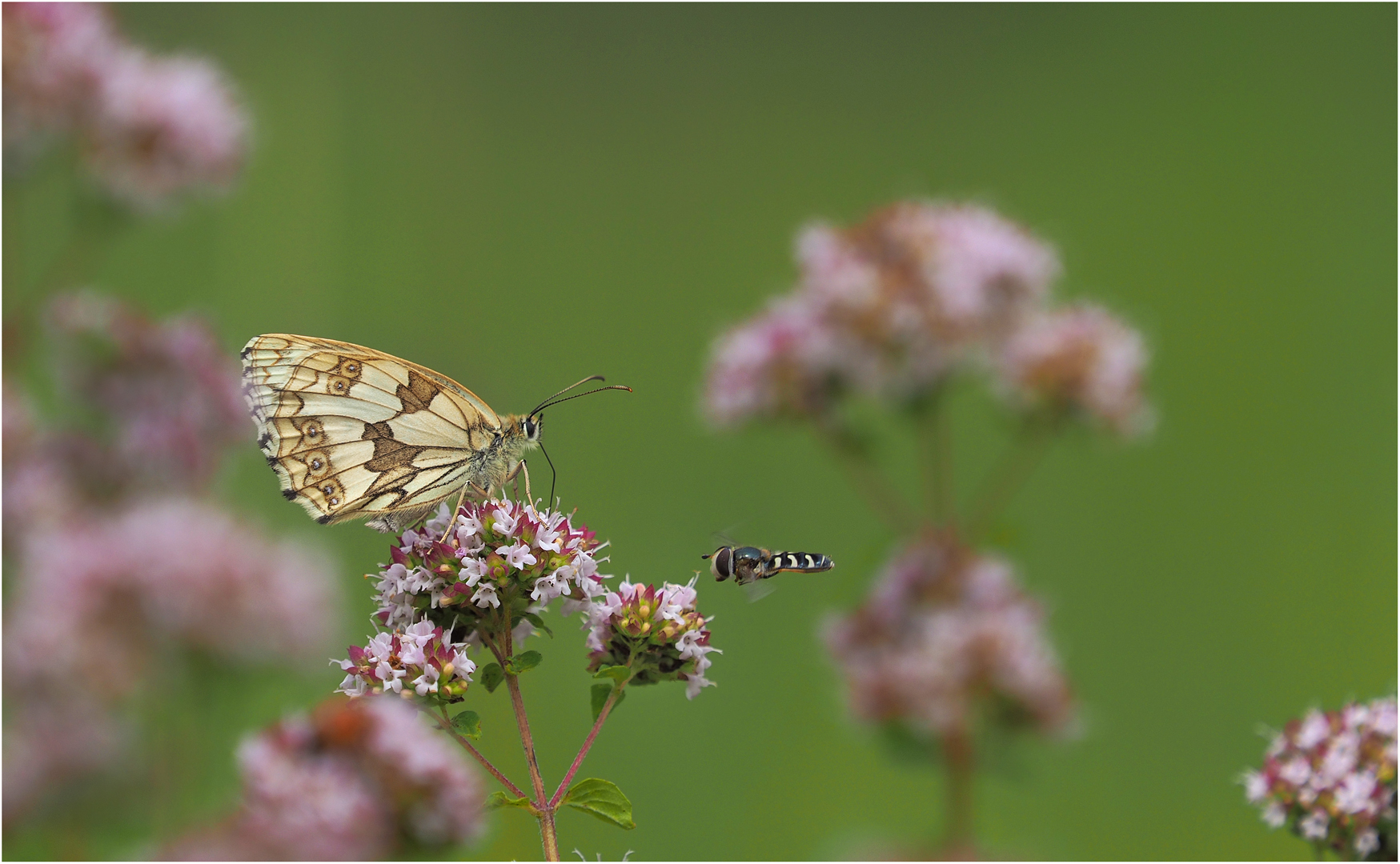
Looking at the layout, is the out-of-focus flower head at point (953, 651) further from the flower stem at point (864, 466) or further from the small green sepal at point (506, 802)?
the small green sepal at point (506, 802)

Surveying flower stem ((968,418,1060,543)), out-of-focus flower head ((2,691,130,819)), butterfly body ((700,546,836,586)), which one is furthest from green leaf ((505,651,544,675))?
out-of-focus flower head ((2,691,130,819))

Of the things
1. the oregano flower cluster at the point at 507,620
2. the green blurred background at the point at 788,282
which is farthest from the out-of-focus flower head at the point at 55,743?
the oregano flower cluster at the point at 507,620

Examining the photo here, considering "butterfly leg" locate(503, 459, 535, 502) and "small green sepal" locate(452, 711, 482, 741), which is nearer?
"small green sepal" locate(452, 711, 482, 741)

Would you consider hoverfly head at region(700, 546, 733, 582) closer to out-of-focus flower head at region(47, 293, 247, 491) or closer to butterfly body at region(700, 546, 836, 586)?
butterfly body at region(700, 546, 836, 586)

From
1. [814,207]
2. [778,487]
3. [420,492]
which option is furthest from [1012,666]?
[814,207]

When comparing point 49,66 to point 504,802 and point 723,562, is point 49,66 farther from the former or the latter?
point 504,802

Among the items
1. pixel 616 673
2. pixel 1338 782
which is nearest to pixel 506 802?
pixel 616 673
